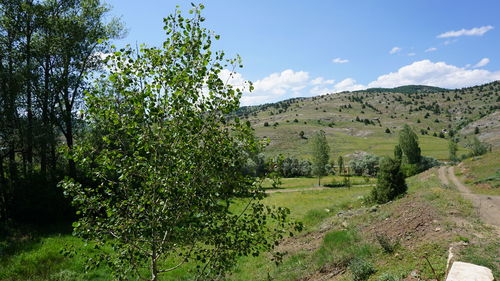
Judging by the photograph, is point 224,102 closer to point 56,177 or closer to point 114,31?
point 56,177

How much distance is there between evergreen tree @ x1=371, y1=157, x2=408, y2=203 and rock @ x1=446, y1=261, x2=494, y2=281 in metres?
16.3

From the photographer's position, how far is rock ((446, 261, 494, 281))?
6.61m

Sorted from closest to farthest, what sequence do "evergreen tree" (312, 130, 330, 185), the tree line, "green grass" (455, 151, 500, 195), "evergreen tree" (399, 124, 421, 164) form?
the tree line, "green grass" (455, 151, 500, 195), "evergreen tree" (312, 130, 330, 185), "evergreen tree" (399, 124, 421, 164)

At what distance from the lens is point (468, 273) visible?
6.86 meters

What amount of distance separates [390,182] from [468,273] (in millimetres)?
17100

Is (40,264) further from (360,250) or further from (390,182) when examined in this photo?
(390,182)

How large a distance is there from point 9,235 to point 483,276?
21574mm

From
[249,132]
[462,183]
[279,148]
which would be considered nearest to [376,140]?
[279,148]

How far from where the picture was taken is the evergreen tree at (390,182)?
22.6 metres

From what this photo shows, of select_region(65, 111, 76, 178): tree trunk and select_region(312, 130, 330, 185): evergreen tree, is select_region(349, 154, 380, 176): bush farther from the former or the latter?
select_region(65, 111, 76, 178): tree trunk

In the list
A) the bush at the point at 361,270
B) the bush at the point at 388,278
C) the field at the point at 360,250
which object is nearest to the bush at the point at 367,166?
the field at the point at 360,250

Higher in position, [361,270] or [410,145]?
[410,145]

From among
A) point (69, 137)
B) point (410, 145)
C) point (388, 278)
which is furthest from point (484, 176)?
point (69, 137)

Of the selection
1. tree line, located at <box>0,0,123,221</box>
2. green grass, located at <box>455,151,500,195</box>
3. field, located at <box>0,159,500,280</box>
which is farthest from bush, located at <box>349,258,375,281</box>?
green grass, located at <box>455,151,500,195</box>
